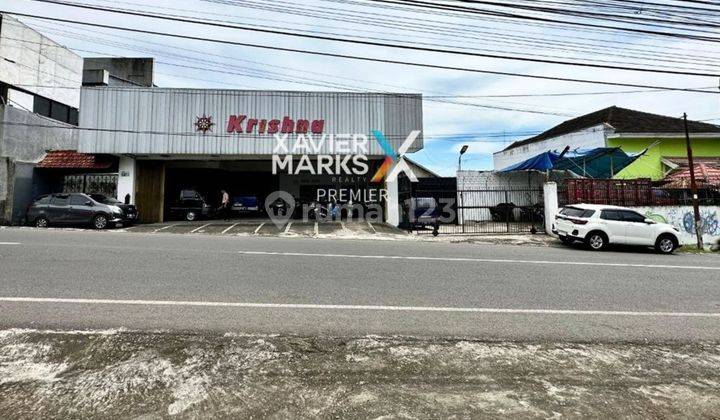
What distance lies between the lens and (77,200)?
16656 mm

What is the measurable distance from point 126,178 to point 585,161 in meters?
23.4

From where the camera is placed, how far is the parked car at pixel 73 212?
16375 mm

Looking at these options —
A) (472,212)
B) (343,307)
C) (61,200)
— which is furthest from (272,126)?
(343,307)

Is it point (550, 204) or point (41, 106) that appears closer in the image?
point (550, 204)

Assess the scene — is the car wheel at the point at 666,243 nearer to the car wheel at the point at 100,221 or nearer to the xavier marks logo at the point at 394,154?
the xavier marks logo at the point at 394,154

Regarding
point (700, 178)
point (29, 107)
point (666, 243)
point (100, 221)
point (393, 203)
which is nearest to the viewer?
point (666, 243)

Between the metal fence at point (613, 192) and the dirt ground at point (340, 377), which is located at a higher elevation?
Answer: the metal fence at point (613, 192)

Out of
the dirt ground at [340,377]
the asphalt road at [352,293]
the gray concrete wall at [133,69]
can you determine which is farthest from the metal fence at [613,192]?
the gray concrete wall at [133,69]

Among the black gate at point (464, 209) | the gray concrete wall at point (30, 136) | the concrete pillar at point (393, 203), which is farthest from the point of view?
the concrete pillar at point (393, 203)

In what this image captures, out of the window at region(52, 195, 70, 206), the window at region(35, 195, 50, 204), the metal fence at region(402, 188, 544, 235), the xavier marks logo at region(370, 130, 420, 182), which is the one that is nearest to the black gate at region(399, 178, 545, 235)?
the metal fence at region(402, 188, 544, 235)

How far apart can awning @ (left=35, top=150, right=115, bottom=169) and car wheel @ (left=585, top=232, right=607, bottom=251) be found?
21700mm

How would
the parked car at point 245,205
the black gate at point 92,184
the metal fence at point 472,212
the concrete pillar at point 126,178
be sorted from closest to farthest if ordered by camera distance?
the metal fence at point 472,212
the concrete pillar at point 126,178
the black gate at point 92,184
the parked car at point 245,205

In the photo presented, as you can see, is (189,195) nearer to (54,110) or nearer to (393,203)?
(393,203)

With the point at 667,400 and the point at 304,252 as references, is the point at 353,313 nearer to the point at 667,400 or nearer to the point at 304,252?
the point at 667,400
